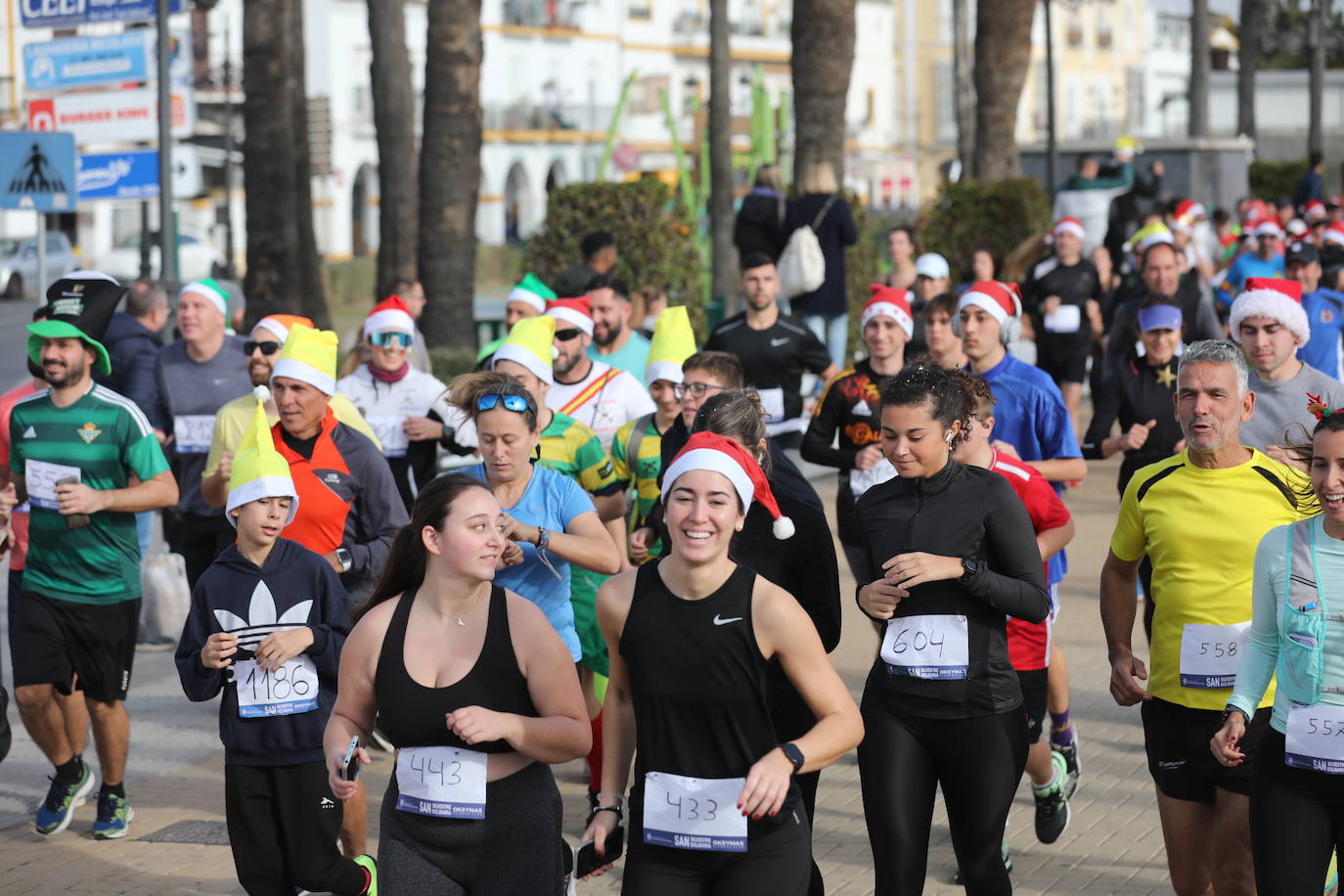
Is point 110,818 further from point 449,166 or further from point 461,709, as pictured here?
point 449,166

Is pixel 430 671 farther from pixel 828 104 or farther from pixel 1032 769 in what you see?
pixel 828 104

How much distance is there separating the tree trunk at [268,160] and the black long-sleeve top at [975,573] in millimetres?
13748

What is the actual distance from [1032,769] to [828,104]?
49.2 feet

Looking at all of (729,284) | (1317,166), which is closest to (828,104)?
(729,284)

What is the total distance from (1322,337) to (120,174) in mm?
9650

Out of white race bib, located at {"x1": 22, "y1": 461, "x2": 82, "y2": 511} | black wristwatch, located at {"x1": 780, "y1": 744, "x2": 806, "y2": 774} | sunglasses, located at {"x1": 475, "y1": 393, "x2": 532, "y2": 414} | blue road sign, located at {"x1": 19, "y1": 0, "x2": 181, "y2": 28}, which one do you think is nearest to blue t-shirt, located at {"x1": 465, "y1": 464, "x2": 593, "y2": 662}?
sunglasses, located at {"x1": 475, "y1": 393, "x2": 532, "y2": 414}

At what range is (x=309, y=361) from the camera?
7344mm

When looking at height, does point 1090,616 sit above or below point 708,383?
below

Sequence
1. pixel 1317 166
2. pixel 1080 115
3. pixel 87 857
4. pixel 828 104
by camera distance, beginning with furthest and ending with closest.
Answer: pixel 1080 115, pixel 1317 166, pixel 828 104, pixel 87 857

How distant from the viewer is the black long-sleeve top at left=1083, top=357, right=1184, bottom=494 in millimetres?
8883

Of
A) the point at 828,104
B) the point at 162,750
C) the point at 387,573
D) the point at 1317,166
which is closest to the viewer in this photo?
the point at 387,573

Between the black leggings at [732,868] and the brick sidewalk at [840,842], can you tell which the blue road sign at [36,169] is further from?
the black leggings at [732,868]

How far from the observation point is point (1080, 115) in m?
109

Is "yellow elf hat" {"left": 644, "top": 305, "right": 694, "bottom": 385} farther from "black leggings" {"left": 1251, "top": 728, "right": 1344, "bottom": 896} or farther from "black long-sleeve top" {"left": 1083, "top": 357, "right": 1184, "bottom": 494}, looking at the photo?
"black leggings" {"left": 1251, "top": 728, "right": 1344, "bottom": 896}
